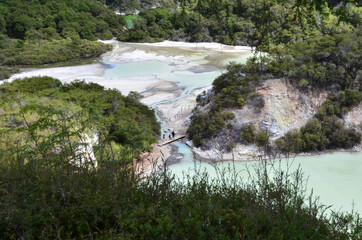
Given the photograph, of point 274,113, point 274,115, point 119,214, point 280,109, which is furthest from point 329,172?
point 119,214

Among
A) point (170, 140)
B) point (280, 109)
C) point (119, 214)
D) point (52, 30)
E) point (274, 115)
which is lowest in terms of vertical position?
point (170, 140)

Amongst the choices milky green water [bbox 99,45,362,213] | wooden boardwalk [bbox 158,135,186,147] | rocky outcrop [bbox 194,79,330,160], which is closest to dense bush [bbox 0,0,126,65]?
milky green water [bbox 99,45,362,213]

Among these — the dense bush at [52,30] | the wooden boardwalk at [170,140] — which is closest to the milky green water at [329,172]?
the wooden boardwalk at [170,140]

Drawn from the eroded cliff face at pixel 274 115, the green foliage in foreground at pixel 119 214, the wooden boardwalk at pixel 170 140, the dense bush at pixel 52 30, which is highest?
the dense bush at pixel 52 30

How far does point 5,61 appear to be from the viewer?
4250cm

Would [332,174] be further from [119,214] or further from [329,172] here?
[119,214]

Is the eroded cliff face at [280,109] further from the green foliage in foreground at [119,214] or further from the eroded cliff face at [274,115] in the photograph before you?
the green foliage in foreground at [119,214]

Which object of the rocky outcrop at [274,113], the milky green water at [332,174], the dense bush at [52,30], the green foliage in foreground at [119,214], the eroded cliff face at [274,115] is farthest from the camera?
the dense bush at [52,30]

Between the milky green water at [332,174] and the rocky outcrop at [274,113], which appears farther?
the rocky outcrop at [274,113]

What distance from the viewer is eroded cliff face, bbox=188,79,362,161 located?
58.4 ft

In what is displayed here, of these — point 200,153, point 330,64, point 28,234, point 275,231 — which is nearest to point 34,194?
Answer: point 28,234

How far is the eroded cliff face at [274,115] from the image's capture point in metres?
17.8

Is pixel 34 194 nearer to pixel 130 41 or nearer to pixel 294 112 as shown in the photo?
pixel 294 112

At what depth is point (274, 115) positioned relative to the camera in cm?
1869
